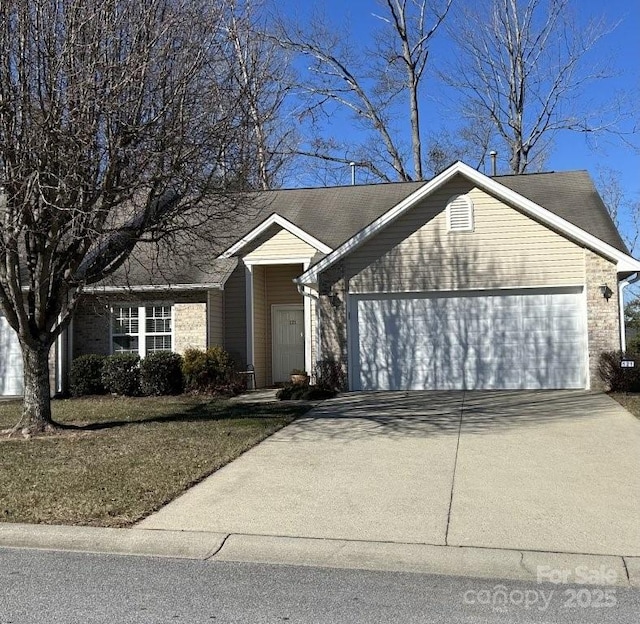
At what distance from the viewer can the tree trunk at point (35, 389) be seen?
34.7 feet

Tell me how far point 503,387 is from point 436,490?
341 inches

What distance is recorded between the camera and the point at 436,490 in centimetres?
726

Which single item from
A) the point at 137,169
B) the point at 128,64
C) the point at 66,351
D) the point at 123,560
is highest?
the point at 128,64

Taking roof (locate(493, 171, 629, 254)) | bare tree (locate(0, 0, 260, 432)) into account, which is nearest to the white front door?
roof (locate(493, 171, 629, 254))

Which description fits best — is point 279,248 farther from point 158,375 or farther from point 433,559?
point 433,559

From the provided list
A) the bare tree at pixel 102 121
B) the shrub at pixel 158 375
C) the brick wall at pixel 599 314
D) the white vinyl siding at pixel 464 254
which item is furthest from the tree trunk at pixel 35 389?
the brick wall at pixel 599 314

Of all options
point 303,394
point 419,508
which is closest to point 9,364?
point 303,394

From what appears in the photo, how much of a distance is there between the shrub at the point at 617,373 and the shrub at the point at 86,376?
11230 millimetres

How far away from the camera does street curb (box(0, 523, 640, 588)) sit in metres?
5.13

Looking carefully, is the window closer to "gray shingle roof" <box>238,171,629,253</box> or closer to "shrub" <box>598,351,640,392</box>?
"gray shingle roof" <box>238,171,629,253</box>

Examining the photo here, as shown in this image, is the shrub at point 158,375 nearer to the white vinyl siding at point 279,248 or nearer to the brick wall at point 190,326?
the brick wall at point 190,326

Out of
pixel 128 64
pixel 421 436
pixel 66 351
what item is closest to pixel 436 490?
pixel 421 436

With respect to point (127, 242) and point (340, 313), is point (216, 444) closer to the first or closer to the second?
point (127, 242)

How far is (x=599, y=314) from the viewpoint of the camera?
14.8m
